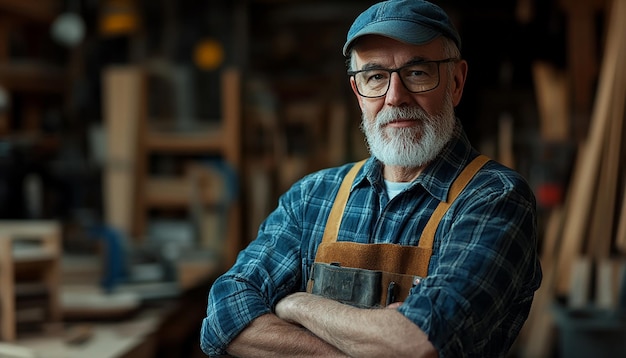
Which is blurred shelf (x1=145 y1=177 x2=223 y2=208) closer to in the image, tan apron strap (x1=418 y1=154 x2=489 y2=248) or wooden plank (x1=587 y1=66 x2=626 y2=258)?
wooden plank (x1=587 y1=66 x2=626 y2=258)

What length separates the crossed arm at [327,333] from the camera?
1.54m

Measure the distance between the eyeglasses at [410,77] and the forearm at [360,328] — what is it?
0.51 metres

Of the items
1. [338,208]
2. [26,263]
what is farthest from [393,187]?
[26,263]

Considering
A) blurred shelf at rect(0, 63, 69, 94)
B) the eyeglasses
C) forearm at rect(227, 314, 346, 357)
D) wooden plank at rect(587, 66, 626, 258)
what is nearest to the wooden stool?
forearm at rect(227, 314, 346, 357)

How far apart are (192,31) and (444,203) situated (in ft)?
27.5

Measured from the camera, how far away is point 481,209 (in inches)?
65.7

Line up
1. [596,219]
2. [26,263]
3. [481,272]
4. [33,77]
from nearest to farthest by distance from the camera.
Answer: [481,272], [26,263], [596,219], [33,77]

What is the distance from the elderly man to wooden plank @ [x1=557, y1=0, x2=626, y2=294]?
2208 mm

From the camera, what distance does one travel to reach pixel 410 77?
1.72m

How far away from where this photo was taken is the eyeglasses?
1705 mm

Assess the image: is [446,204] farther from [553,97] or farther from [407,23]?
[553,97]

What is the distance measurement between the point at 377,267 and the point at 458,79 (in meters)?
0.51

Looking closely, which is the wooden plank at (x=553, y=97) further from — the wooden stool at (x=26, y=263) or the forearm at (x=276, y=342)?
the forearm at (x=276, y=342)

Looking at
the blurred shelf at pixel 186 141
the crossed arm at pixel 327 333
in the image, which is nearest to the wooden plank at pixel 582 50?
the blurred shelf at pixel 186 141
